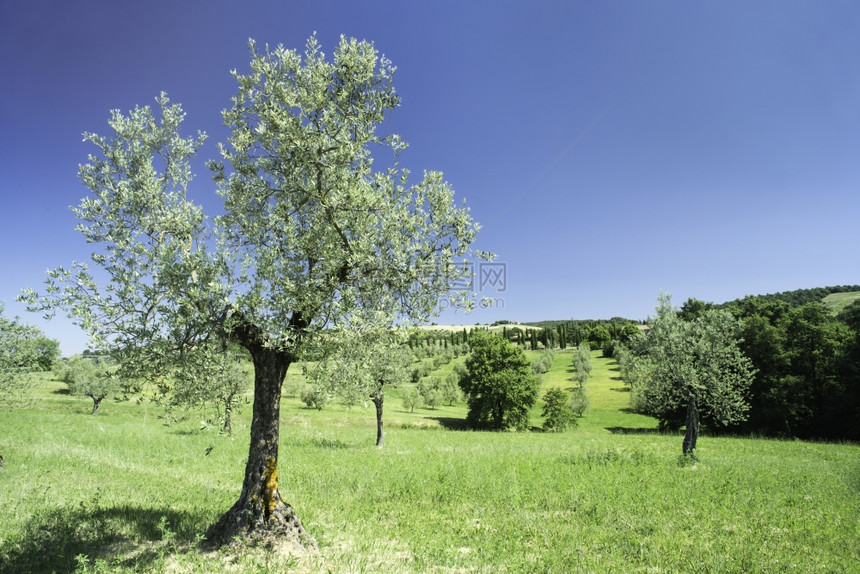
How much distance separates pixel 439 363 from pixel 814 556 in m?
153

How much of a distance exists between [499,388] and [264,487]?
188 feet

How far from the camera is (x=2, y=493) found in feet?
47.2

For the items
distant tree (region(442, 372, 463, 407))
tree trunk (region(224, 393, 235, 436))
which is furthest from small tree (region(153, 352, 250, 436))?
distant tree (region(442, 372, 463, 407))

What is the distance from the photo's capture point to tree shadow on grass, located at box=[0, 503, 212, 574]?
929 cm

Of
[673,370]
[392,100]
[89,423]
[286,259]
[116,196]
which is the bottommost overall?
[89,423]

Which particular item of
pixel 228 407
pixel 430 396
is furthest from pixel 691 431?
pixel 430 396

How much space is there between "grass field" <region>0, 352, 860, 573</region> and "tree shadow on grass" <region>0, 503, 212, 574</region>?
0.06 meters

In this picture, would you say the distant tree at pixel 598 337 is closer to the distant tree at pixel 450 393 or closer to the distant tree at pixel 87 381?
the distant tree at pixel 450 393

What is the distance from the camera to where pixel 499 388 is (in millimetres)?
64000

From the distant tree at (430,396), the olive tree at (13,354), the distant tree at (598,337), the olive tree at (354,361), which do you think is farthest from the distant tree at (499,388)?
the distant tree at (598,337)

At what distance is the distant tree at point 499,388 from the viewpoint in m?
63.8

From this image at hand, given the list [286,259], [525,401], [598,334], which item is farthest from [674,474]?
[598,334]

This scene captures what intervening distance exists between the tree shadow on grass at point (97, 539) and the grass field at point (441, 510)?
0.19 ft

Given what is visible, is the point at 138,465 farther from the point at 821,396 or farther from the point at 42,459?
the point at 821,396
